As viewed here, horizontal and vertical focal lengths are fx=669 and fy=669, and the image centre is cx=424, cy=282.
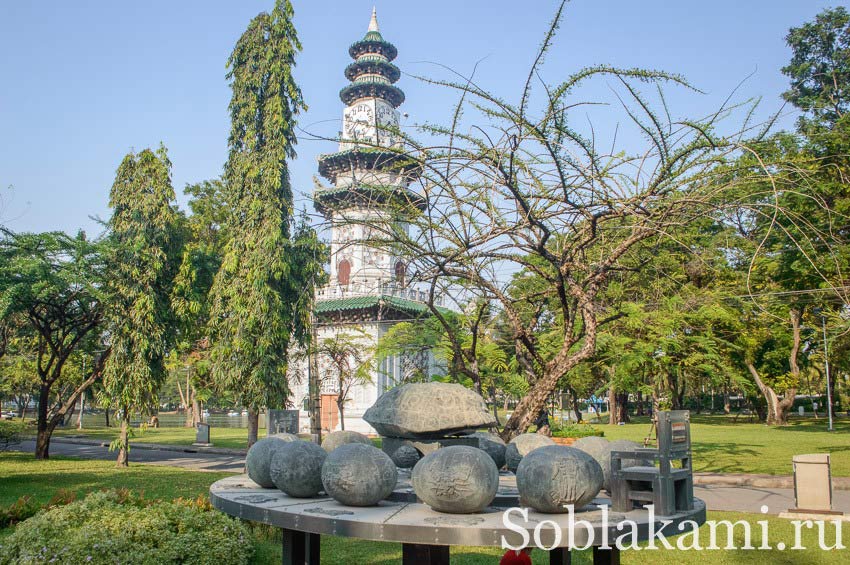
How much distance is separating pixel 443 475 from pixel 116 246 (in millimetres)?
18786

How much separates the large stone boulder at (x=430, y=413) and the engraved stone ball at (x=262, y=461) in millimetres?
1453

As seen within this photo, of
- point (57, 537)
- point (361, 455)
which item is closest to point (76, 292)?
point (57, 537)

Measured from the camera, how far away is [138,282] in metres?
20.5

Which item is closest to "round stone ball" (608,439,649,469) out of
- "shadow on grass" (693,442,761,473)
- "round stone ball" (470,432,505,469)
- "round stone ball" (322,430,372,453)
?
"round stone ball" (470,432,505,469)

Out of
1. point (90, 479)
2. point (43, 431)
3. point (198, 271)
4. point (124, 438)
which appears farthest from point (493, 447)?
point (43, 431)

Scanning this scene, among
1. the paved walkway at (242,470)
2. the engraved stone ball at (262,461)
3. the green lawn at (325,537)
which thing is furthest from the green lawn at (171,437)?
the engraved stone ball at (262,461)

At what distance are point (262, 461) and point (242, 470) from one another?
1483 centimetres

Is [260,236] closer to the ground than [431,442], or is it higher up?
higher up

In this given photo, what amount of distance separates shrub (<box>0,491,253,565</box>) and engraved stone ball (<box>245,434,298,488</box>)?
207 centimetres

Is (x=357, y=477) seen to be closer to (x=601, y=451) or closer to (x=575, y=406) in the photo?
(x=601, y=451)

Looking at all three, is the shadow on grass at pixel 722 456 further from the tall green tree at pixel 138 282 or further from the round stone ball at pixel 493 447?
the tall green tree at pixel 138 282

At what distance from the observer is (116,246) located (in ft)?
67.1

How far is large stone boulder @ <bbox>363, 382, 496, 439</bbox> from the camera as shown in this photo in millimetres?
6875

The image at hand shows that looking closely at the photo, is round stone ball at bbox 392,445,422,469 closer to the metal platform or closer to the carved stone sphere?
the metal platform
